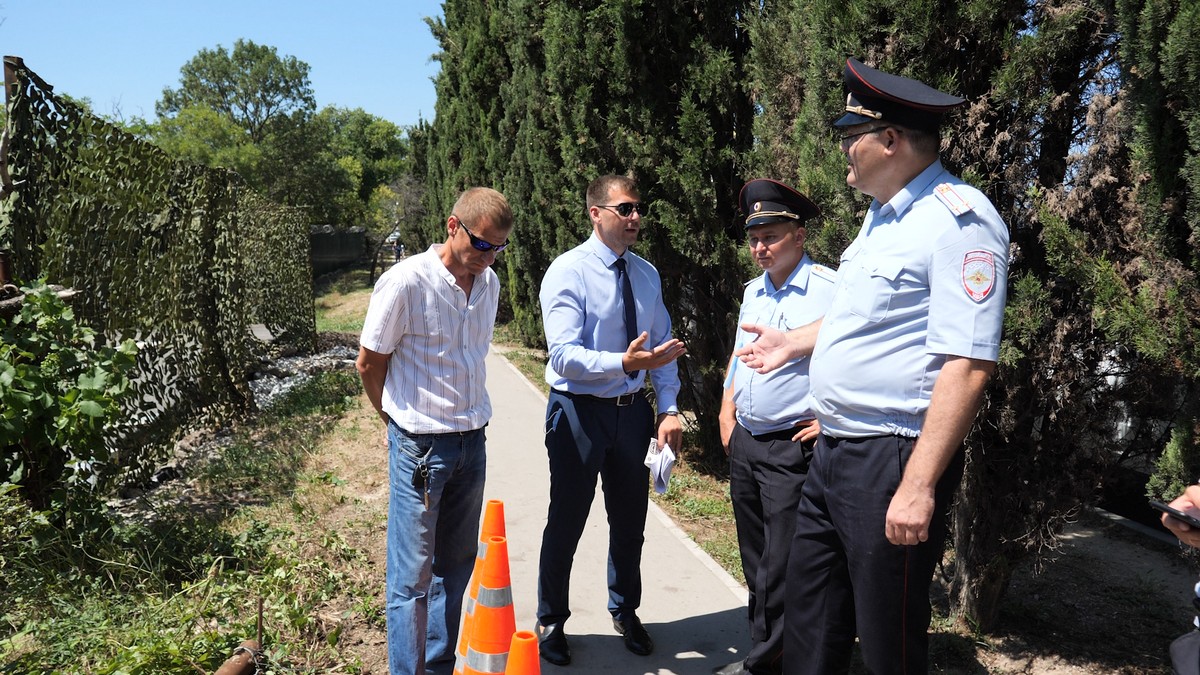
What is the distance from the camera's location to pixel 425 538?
129 inches

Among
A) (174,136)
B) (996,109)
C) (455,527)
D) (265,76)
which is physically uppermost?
(265,76)

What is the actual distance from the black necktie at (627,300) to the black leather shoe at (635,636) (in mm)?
1196

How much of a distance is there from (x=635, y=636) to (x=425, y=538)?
50.1 inches

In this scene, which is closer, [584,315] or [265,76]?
[584,315]

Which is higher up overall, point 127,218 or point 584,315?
point 127,218

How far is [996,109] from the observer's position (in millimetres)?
3721

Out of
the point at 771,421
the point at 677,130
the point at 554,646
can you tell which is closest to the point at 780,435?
the point at 771,421

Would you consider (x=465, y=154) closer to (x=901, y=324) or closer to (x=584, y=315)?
(x=584, y=315)

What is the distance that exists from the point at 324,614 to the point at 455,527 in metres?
1.16

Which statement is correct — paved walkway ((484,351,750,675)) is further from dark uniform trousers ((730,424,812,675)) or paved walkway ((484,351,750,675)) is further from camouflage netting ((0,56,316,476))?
camouflage netting ((0,56,316,476))

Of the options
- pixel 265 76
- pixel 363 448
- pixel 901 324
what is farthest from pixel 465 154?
pixel 265 76

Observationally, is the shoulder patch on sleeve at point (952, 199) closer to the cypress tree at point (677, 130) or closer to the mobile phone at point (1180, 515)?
the mobile phone at point (1180, 515)

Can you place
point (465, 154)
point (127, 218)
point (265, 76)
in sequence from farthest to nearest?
A: point (265, 76) → point (465, 154) → point (127, 218)

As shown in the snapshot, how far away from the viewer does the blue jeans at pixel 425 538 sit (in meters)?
3.25
